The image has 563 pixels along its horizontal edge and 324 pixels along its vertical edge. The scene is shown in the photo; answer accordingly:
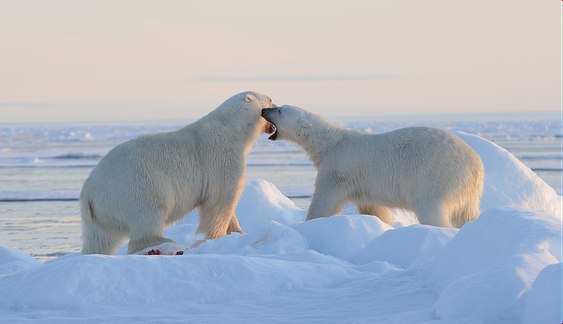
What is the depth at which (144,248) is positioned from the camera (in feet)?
20.1

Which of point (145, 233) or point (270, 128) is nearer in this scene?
point (145, 233)

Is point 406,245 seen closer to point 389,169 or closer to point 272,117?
point 389,169

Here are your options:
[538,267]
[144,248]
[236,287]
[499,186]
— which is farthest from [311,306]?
[499,186]

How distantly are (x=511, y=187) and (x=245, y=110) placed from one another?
9.80ft

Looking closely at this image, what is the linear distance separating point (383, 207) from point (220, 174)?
4.97ft

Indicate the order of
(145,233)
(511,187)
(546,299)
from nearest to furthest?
(546,299) → (145,233) → (511,187)

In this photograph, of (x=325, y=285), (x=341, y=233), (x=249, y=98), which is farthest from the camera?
(x=249, y=98)

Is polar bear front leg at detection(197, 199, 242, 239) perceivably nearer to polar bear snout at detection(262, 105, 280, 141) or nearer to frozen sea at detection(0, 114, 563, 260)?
polar bear snout at detection(262, 105, 280, 141)

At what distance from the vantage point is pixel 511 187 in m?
8.34

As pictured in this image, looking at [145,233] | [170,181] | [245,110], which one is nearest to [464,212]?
[245,110]

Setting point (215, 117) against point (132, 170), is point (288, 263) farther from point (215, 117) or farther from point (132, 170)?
point (215, 117)

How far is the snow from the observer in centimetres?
316

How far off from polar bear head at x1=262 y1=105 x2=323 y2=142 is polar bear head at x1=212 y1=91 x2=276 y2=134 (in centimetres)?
11

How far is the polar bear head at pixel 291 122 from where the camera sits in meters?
7.23
